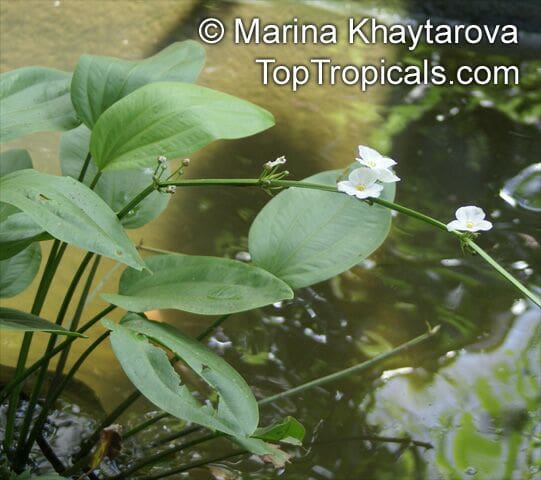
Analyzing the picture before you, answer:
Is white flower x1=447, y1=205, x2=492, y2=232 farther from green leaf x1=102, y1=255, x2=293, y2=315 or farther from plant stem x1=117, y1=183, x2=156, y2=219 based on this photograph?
plant stem x1=117, y1=183, x2=156, y2=219

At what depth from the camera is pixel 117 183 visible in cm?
137

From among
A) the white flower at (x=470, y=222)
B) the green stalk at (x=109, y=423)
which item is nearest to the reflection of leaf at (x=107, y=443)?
the green stalk at (x=109, y=423)

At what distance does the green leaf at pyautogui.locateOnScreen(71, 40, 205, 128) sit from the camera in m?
1.25

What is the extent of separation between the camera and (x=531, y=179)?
2.13 meters

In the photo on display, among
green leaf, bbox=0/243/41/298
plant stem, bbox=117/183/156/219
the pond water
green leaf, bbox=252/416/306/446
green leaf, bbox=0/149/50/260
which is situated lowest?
the pond water

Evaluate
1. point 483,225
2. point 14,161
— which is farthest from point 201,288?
point 14,161

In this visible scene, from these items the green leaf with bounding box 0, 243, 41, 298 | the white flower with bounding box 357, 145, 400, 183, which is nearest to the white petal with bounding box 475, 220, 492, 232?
the white flower with bounding box 357, 145, 400, 183

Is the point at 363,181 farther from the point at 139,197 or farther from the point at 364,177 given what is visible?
the point at 139,197

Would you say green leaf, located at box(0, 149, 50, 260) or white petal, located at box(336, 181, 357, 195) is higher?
white petal, located at box(336, 181, 357, 195)

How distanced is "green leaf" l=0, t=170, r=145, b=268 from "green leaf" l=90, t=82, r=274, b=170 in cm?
12

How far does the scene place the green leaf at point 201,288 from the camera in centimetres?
106

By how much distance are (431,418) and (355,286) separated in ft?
1.20

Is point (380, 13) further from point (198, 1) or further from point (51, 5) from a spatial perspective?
point (51, 5)

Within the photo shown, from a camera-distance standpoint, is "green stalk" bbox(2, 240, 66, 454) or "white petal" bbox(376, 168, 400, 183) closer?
"white petal" bbox(376, 168, 400, 183)
